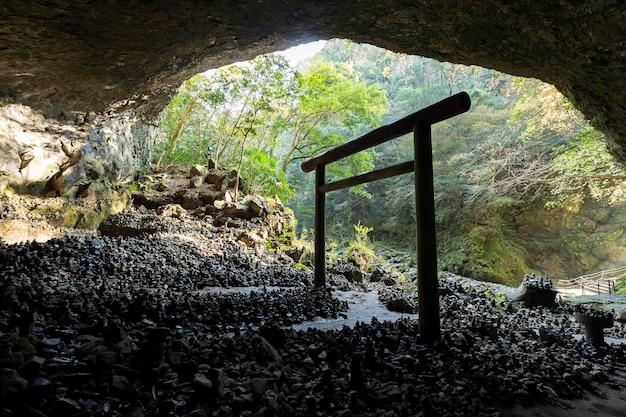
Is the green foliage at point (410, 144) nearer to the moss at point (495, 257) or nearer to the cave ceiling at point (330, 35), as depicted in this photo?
the moss at point (495, 257)

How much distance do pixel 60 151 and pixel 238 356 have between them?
7841mm

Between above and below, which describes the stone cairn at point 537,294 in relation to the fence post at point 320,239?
below

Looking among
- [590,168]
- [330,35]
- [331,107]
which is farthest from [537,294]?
[331,107]

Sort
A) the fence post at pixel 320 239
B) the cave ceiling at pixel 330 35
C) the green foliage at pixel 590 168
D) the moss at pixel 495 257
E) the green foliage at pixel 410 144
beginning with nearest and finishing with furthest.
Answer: the cave ceiling at pixel 330 35
the fence post at pixel 320 239
the green foliage at pixel 590 168
the green foliage at pixel 410 144
the moss at pixel 495 257

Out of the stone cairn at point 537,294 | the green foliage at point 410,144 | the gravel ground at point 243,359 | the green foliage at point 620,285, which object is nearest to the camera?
the gravel ground at point 243,359

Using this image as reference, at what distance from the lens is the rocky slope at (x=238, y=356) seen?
57.7 inches

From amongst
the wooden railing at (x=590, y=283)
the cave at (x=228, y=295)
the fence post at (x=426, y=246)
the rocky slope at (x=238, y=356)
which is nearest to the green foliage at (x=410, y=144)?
the wooden railing at (x=590, y=283)

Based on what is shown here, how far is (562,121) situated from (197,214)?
12277mm

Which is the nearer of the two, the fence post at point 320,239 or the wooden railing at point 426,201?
the wooden railing at point 426,201

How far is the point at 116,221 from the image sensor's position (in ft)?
23.5

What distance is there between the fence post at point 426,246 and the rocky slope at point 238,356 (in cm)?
21

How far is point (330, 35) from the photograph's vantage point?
418cm

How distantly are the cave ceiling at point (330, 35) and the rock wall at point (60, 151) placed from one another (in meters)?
1.54

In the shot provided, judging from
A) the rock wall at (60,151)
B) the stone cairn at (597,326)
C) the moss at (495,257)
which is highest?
the rock wall at (60,151)
